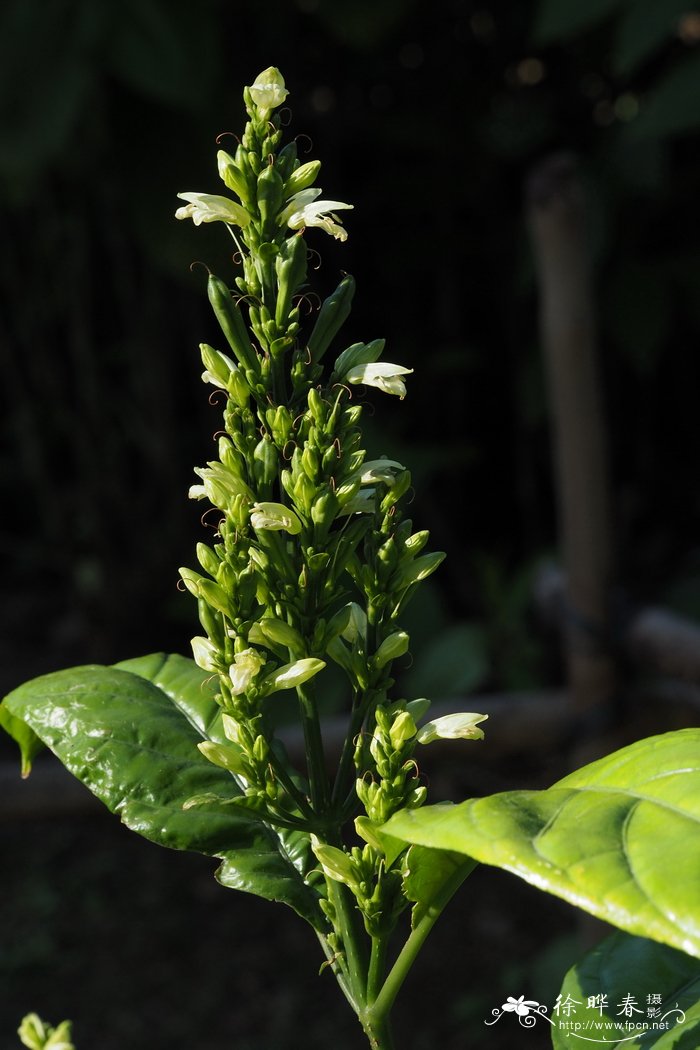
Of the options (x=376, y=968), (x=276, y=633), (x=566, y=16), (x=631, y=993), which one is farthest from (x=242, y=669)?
(x=566, y=16)

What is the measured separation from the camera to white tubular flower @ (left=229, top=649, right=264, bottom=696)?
0.43 meters

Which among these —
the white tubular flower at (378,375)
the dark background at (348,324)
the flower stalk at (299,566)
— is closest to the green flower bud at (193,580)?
the flower stalk at (299,566)

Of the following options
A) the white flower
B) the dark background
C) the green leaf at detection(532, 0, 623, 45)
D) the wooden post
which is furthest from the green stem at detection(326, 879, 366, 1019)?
the green leaf at detection(532, 0, 623, 45)

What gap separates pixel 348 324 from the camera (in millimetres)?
3609

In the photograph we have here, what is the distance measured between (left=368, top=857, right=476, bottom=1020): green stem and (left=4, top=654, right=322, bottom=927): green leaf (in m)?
0.06

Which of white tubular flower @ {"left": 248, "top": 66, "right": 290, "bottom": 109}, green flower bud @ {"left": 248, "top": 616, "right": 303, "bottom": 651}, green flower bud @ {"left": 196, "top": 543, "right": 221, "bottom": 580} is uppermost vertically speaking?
white tubular flower @ {"left": 248, "top": 66, "right": 290, "bottom": 109}

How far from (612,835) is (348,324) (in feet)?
10.9

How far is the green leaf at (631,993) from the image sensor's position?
51cm

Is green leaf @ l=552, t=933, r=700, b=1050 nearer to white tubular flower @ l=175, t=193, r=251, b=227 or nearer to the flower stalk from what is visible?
the flower stalk

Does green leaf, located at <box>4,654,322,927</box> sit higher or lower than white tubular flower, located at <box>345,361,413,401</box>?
lower

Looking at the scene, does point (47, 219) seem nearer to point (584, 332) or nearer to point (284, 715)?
point (284, 715)

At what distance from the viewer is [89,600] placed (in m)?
3.22

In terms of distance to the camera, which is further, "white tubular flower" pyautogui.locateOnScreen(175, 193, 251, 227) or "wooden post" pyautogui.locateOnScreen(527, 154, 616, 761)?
"wooden post" pyautogui.locateOnScreen(527, 154, 616, 761)

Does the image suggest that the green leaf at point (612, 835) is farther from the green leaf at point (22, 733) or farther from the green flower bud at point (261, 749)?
the green leaf at point (22, 733)
